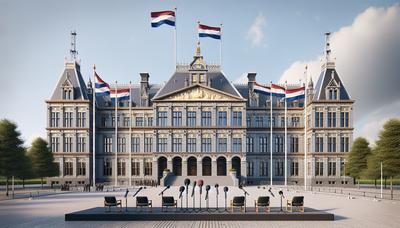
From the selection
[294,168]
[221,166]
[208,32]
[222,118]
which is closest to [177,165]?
[221,166]

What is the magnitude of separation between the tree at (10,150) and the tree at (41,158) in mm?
15063

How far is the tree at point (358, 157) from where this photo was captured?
7262 cm

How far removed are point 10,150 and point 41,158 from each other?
17.9 m

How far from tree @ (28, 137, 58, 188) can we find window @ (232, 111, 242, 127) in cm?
3418

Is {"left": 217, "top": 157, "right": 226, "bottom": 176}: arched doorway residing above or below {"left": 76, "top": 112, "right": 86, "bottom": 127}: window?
below

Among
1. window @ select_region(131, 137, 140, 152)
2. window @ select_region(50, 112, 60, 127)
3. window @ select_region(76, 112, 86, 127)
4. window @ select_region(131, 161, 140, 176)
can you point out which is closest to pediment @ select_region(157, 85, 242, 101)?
window @ select_region(131, 137, 140, 152)

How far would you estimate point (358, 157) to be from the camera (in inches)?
2884

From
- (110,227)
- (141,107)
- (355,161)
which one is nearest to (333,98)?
(355,161)

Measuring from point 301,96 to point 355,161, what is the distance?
51.9ft

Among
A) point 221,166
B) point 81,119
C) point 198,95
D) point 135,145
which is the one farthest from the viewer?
point 135,145

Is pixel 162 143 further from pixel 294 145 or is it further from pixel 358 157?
pixel 358 157

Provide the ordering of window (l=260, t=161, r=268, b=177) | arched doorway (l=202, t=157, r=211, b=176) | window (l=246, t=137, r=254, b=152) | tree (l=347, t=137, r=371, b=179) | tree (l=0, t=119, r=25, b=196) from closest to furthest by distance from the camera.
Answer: tree (l=0, t=119, r=25, b=196) → tree (l=347, t=137, r=371, b=179) → arched doorway (l=202, t=157, r=211, b=176) → window (l=260, t=161, r=268, b=177) → window (l=246, t=137, r=254, b=152)

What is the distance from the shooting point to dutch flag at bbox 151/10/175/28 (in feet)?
230

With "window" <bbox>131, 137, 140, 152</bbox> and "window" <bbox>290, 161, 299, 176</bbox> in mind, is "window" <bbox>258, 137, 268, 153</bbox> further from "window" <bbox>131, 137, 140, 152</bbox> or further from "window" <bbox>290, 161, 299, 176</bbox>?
"window" <bbox>131, 137, 140, 152</bbox>
